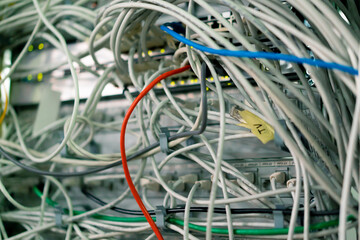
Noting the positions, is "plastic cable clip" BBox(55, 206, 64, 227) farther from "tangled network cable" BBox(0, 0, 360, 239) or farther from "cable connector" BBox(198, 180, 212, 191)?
"cable connector" BBox(198, 180, 212, 191)

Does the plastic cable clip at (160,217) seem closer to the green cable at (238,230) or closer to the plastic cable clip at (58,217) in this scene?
the green cable at (238,230)

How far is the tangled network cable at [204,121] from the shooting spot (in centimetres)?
48

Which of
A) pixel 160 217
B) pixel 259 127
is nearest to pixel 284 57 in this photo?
pixel 259 127

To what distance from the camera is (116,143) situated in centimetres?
87

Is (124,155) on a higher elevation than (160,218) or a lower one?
higher

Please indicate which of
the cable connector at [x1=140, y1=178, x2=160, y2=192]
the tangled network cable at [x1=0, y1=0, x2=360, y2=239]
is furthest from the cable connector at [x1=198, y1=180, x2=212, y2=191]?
the cable connector at [x1=140, y1=178, x2=160, y2=192]

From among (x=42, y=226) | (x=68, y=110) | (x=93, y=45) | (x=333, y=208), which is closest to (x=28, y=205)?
(x=42, y=226)

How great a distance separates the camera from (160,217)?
63 cm

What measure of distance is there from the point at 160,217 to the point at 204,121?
21cm

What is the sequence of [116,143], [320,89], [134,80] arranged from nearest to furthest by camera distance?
[320,89] → [134,80] → [116,143]

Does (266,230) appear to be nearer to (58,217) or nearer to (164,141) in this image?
(164,141)

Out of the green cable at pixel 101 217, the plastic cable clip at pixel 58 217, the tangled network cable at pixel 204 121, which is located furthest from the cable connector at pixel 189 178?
the plastic cable clip at pixel 58 217

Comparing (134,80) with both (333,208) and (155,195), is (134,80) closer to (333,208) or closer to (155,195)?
(155,195)

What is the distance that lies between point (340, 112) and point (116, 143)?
0.54 metres
